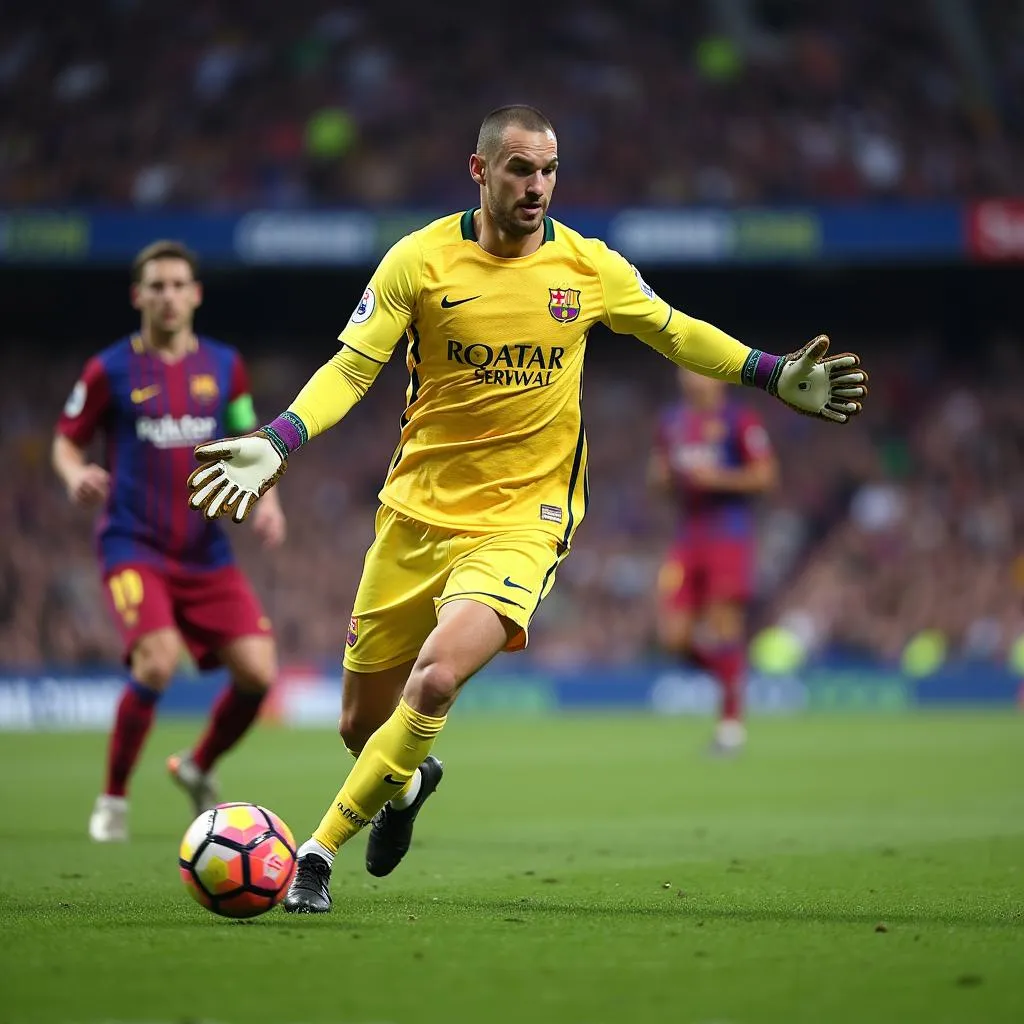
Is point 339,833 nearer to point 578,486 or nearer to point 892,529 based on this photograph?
point 578,486

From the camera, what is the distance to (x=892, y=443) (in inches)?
1008

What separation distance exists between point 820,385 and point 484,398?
1.16 m

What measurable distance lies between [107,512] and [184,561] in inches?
17.9

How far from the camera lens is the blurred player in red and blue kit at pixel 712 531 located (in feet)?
44.4

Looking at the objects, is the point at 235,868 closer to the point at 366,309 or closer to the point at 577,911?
the point at 577,911

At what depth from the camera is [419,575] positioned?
602cm

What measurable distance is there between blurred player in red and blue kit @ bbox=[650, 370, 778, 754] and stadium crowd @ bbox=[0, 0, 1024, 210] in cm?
1104

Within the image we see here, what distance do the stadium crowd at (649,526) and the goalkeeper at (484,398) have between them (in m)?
16.9

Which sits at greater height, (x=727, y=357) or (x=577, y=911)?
(x=727, y=357)

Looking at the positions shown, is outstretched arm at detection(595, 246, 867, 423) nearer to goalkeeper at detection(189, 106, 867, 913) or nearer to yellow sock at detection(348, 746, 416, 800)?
goalkeeper at detection(189, 106, 867, 913)

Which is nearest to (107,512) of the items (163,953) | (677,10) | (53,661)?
(163,953)

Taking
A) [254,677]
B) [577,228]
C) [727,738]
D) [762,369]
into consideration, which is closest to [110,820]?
[254,677]

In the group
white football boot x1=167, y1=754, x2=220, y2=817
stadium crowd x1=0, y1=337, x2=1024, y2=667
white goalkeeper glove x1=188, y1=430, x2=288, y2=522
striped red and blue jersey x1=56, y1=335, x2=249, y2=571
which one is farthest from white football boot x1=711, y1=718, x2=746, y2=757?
stadium crowd x1=0, y1=337, x2=1024, y2=667

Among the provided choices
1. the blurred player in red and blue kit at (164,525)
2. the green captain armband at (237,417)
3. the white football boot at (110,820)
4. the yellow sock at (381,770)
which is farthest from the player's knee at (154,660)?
the yellow sock at (381,770)
